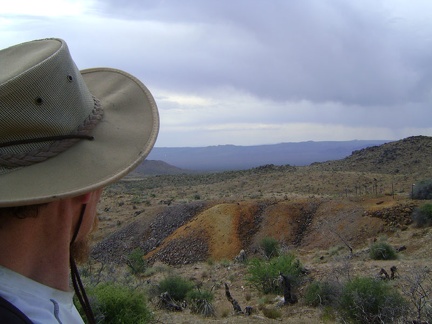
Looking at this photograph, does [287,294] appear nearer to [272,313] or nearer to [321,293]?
[321,293]

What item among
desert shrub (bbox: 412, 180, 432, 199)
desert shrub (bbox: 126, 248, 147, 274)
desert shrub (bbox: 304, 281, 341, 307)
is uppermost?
desert shrub (bbox: 412, 180, 432, 199)

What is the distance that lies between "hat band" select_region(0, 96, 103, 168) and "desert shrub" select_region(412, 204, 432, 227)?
19.1m

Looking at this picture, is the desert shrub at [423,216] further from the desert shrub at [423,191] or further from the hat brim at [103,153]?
the hat brim at [103,153]

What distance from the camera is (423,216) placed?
63.0 ft

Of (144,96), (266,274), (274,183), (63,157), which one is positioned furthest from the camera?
(274,183)

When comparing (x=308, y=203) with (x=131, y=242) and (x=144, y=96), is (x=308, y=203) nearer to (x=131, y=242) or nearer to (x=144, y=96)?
(x=131, y=242)

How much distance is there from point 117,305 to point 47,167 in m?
7.24

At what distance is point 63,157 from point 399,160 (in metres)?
49.6

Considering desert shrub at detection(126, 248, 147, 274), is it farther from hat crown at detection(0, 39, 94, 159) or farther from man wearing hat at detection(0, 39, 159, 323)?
hat crown at detection(0, 39, 94, 159)

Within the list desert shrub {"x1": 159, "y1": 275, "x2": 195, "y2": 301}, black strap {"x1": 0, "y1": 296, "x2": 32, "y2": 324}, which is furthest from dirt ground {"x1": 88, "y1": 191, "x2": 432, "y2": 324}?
black strap {"x1": 0, "y1": 296, "x2": 32, "y2": 324}

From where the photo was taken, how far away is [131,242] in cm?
2602

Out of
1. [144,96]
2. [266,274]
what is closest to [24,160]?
[144,96]

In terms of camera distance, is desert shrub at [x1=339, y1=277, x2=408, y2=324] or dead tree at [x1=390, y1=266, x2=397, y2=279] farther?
dead tree at [x1=390, y1=266, x2=397, y2=279]

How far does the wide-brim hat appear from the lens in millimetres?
1644
